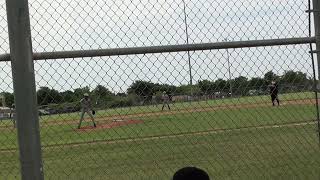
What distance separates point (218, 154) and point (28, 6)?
6.98 m

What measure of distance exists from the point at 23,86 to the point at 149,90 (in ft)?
4.85

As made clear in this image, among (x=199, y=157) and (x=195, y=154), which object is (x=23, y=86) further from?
(x=195, y=154)

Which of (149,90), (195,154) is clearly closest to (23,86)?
(149,90)

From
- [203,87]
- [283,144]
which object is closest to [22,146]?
[203,87]

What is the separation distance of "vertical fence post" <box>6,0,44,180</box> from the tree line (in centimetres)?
49

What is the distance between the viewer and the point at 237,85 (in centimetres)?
537

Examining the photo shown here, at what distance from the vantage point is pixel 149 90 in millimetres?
4812

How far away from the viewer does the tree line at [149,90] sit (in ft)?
14.2

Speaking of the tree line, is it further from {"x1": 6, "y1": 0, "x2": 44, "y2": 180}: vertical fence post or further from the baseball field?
the baseball field

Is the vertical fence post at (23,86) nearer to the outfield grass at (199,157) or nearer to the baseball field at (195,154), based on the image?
the baseball field at (195,154)

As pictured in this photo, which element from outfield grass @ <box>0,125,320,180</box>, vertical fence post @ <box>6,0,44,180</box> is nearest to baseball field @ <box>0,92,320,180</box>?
outfield grass @ <box>0,125,320,180</box>

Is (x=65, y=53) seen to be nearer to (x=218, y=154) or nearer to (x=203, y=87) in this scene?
(x=203, y=87)

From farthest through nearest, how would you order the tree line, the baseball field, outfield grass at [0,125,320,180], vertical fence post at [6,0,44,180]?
1. outfield grass at [0,125,320,180]
2. the baseball field
3. the tree line
4. vertical fence post at [6,0,44,180]

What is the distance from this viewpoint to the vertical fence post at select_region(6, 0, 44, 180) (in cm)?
359
